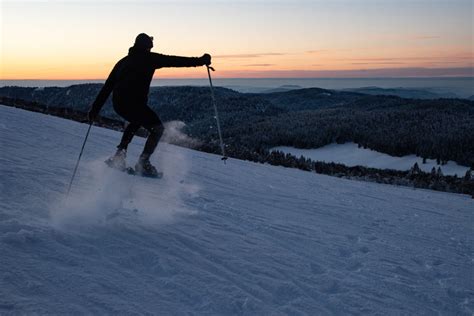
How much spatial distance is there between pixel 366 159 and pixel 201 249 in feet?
118

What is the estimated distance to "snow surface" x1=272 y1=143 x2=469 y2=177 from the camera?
30906mm

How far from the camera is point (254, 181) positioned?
399 inches

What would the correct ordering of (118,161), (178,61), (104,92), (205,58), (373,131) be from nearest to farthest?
1. (104,92)
2. (178,61)
3. (205,58)
4. (118,161)
5. (373,131)

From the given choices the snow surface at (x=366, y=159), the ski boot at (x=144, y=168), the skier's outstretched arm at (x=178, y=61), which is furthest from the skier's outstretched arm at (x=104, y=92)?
the snow surface at (x=366, y=159)

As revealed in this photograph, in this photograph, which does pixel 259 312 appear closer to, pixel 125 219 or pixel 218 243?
pixel 218 243

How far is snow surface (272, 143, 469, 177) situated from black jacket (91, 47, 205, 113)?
83.0 feet

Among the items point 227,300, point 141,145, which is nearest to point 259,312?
point 227,300

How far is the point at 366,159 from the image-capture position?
38.4 metres

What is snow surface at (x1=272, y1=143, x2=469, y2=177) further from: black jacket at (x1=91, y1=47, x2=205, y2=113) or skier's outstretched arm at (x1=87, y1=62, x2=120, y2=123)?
skier's outstretched arm at (x1=87, y1=62, x2=120, y2=123)

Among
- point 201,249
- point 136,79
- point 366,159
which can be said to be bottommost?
point 366,159

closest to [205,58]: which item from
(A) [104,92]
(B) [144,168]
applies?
(A) [104,92]

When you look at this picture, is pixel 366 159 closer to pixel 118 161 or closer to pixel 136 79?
pixel 118 161

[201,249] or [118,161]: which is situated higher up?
[118,161]

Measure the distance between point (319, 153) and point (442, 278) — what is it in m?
41.8
